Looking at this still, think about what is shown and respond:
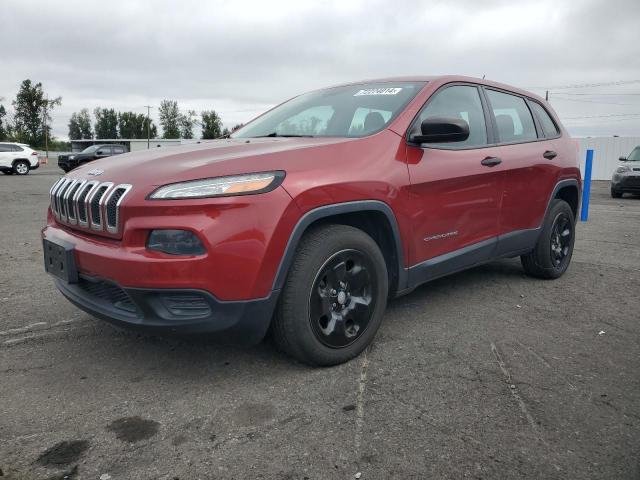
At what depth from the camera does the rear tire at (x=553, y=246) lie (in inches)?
186

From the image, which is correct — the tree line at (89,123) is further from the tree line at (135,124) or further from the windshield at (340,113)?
the windshield at (340,113)

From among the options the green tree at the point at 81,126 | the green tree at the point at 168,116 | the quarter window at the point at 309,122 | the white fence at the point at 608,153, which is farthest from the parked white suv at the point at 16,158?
the green tree at the point at 81,126

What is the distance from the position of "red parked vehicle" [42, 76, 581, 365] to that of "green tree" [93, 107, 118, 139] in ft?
426

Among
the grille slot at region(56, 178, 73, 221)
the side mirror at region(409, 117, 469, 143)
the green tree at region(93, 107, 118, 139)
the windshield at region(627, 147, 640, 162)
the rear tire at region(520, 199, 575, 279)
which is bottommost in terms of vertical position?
the rear tire at region(520, 199, 575, 279)

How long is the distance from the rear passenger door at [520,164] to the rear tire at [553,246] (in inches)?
7.1

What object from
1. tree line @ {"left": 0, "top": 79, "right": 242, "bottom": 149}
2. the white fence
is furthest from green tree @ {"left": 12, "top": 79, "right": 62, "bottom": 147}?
the white fence

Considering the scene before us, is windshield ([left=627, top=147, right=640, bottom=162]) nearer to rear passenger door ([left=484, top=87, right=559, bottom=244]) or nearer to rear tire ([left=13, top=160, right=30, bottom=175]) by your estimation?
rear passenger door ([left=484, top=87, right=559, bottom=244])

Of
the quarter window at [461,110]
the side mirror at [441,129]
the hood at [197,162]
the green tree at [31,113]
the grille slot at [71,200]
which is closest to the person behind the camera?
the hood at [197,162]

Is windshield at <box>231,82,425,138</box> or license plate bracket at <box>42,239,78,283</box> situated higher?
windshield at <box>231,82,425,138</box>

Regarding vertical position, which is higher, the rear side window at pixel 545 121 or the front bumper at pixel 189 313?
the rear side window at pixel 545 121

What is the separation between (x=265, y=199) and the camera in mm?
2527

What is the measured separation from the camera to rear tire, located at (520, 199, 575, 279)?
472 cm

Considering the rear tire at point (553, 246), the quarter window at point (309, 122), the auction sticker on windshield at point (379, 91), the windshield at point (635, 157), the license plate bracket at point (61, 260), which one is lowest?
the rear tire at point (553, 246)

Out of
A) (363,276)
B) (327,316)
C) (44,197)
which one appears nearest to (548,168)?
(363,276)
